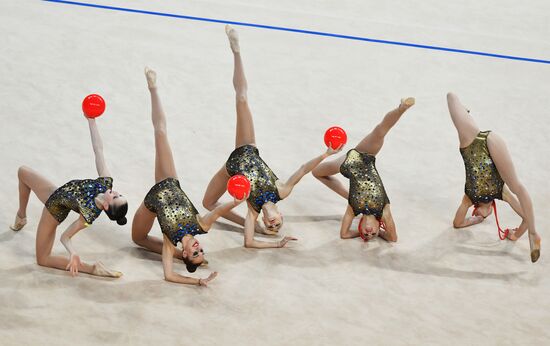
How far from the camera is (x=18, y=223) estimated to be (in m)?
5.36

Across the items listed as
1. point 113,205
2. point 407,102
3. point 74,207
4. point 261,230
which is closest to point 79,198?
point 74,207

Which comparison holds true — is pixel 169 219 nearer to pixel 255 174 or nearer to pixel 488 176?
pixel 255 174

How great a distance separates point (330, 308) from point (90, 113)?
184 cm

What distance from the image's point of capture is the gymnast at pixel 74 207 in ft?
15.9

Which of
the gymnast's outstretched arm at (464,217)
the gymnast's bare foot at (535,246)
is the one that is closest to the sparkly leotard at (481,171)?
the gymnast's outstretched arm at (464,217)

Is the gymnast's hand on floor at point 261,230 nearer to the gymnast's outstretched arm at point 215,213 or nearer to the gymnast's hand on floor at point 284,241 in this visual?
the gymnast's hand on floor at point 284,241

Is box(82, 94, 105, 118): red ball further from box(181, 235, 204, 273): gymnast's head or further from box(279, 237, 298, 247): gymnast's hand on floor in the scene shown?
box(279, 237, 298, 247): gymnast's hand on floor

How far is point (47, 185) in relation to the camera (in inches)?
200

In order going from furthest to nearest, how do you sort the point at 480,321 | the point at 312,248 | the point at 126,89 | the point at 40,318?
the point at 126,89 < the point at 312,248 < the point at 480,321 < the point at 40,318

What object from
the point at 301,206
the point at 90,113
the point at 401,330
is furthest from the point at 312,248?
the point at 90,113

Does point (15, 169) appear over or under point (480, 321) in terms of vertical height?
over

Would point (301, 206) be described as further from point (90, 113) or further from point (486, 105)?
point (486, 105)

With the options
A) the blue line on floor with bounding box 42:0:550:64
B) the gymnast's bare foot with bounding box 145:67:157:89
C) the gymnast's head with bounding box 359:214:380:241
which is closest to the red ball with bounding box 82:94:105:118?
the gymnast's bare foot with bounding box 145:67:157:89

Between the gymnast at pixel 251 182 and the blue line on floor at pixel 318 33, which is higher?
the blue line on floor at pixel 318 33
